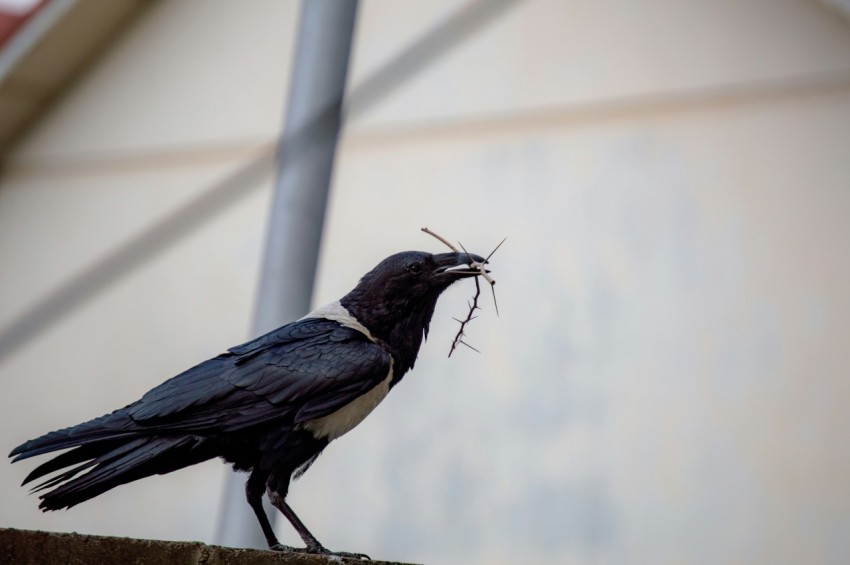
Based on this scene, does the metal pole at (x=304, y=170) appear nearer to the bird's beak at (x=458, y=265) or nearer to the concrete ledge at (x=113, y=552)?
the bird's beak at (x=458, y=265)

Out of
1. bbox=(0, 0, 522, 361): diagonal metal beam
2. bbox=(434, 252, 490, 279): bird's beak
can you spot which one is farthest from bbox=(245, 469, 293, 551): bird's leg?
bbox=(0, 0, 522, 361): diagonal metal beam

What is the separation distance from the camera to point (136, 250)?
7734 mm

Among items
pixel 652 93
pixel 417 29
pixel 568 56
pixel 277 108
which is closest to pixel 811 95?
pixel 652 93

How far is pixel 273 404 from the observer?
3039 mm

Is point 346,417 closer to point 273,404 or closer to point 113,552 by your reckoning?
point 273,404

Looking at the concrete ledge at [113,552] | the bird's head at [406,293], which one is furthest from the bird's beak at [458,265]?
the concrete ledge at [113,552]

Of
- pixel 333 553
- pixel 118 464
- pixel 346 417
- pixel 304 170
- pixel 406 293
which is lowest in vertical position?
pixel 333 553

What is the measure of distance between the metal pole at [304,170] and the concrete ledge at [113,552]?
1487 millimetres

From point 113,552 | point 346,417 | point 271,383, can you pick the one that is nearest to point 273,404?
point 271,383

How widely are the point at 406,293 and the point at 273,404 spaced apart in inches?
20.2

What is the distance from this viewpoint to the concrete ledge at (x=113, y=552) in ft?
8.22

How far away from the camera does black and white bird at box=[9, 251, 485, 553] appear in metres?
2.85

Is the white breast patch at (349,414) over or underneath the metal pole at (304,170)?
underneath

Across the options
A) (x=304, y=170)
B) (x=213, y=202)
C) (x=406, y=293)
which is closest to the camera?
(x=406, y=293)
